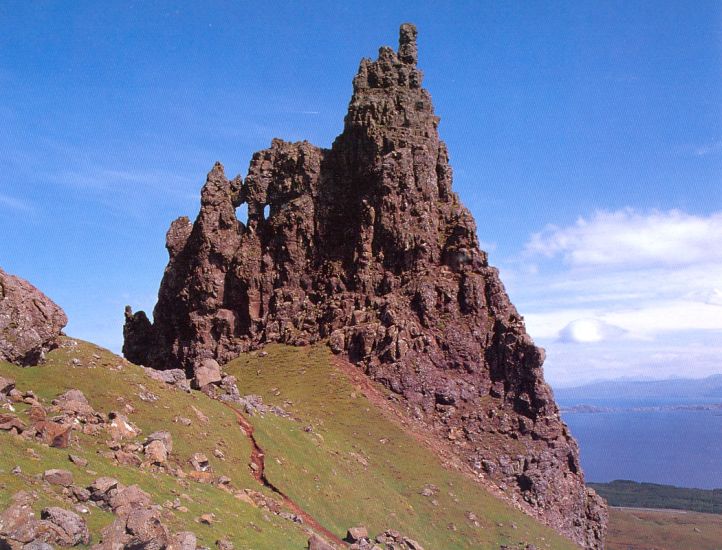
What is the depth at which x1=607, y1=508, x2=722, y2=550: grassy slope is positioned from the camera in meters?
161

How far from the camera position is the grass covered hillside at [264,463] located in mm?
25422

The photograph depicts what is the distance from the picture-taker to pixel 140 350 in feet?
349

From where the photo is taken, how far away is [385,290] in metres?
85.6

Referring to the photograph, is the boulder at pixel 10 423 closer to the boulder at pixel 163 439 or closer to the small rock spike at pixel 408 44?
the boulder at pixel 163 439

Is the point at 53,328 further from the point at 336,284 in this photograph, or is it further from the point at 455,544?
the point at 336,284

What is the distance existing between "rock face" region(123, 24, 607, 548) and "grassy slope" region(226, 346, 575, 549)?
7129 millimetres

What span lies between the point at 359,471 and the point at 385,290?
35437 mm

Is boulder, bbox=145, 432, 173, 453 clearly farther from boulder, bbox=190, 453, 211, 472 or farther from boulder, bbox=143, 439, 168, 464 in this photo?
boulder, bbox=190, 453, 211, 472

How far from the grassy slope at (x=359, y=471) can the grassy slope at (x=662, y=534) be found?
4943 inches

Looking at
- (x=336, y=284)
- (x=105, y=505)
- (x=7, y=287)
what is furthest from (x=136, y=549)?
(x=336, y=284)

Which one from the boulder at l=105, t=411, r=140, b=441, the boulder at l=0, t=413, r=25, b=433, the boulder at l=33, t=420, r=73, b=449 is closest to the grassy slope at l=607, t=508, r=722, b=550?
the boulder at l=105, t=411, r=140, b=441

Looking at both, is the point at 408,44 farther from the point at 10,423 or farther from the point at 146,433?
the point at 10,423

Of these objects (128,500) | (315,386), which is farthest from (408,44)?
(128,500)

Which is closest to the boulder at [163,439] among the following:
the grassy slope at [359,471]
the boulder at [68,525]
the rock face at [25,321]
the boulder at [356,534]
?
the grassy slope at [359,471]
